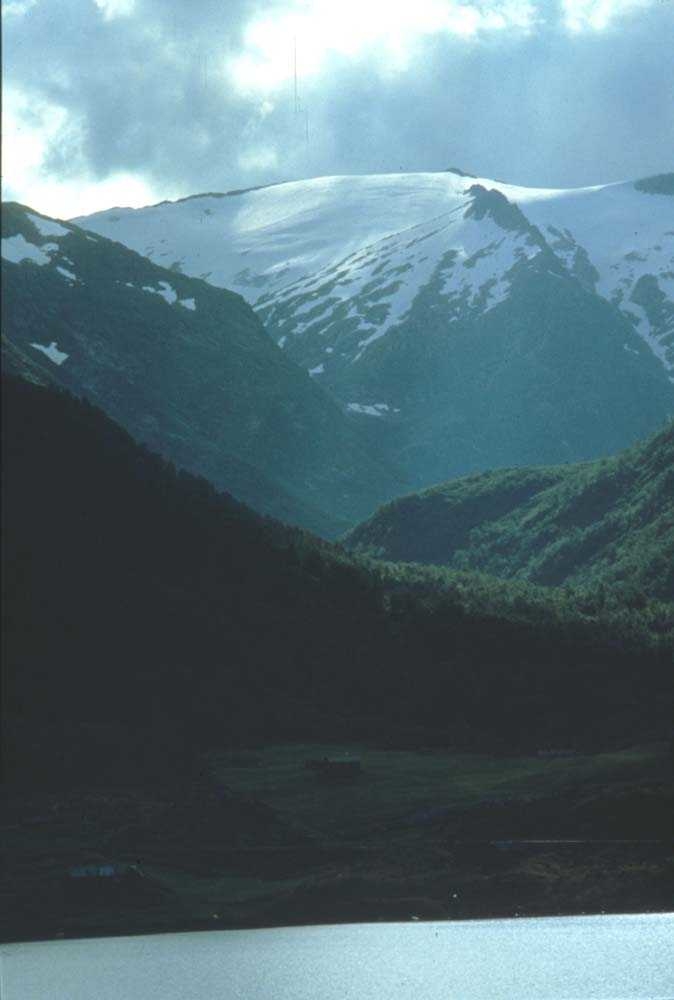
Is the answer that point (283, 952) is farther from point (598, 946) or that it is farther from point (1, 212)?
point (1, 212)

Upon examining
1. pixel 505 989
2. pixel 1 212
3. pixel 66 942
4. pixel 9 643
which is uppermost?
pixel 1 212

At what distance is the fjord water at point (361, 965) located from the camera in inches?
6486

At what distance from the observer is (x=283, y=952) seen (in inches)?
7338

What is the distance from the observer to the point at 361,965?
179000mm

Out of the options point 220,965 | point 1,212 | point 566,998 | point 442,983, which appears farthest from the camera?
point 220,965

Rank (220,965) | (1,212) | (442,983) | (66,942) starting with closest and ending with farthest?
(1,212), (442,983), (220,965), (66,942)

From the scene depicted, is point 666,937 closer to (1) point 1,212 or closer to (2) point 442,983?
(2) point 442,983

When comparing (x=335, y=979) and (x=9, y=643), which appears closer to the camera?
(x=335, y=979)

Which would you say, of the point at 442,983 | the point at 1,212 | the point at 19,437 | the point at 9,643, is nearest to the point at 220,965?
the point at 442,983

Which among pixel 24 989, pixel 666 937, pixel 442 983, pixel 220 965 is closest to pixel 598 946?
pixel 666 937

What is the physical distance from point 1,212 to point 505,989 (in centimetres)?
8041

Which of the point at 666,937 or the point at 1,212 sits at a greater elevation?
the point at 1,212

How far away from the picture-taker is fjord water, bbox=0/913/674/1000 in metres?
165

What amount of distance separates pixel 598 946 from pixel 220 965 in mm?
31275
